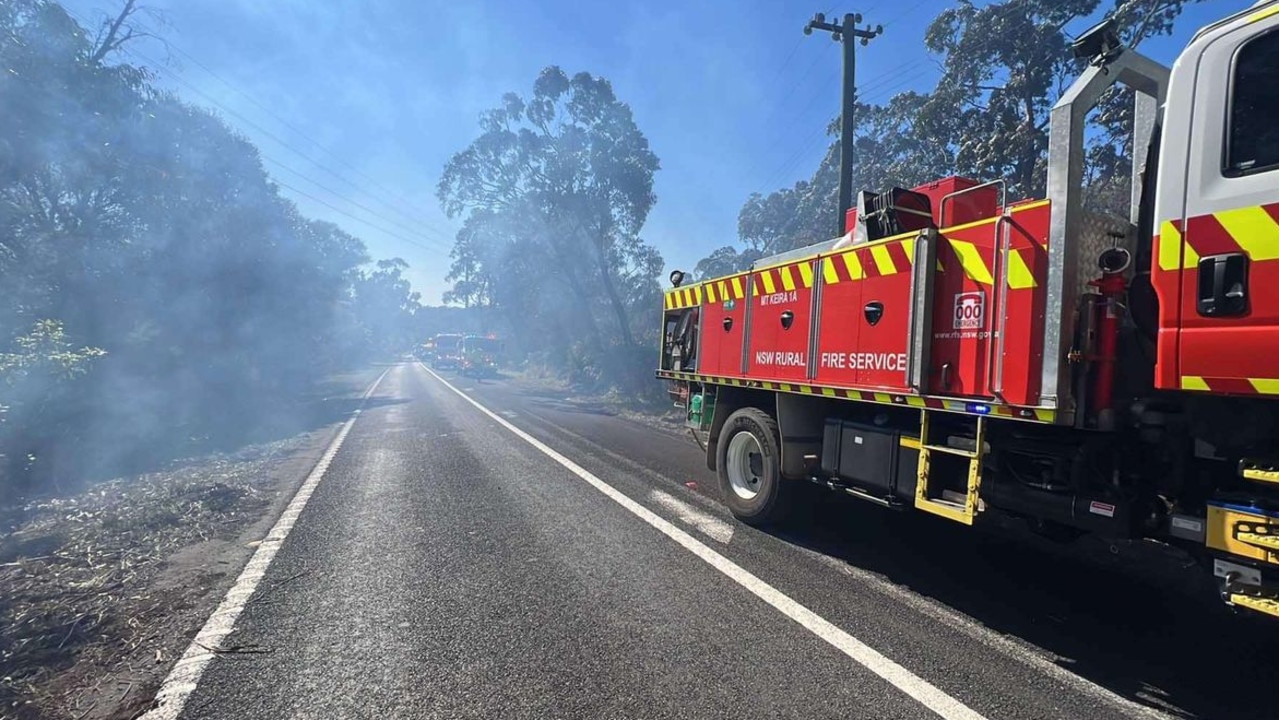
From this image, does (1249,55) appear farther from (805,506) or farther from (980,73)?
(980,73)

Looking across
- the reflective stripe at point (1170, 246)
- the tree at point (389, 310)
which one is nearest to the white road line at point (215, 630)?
the reflective stripe at point (1170, 246)

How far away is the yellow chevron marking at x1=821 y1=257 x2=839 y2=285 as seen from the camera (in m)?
4.82

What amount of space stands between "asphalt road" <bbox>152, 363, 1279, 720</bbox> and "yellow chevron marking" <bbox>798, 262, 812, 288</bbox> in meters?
2.14

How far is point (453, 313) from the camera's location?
133 meters

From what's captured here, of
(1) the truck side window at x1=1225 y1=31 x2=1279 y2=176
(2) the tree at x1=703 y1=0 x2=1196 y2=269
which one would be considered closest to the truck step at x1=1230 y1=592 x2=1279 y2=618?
(1) the truck side window at x1=1225 y1=31 x2=1279 y2=176

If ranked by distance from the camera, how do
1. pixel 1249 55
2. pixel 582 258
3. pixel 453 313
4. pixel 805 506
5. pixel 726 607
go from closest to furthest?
pixel 1249 55 → pixel 726 607 → pixel 805 506 → pixel 582 258 → pixel 453 313

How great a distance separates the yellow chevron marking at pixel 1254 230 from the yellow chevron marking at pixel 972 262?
3.48 ft

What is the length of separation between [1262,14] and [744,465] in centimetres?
451

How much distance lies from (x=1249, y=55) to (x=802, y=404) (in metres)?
Result: 3.34

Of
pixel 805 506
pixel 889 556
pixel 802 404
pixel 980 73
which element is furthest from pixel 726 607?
pixel 980 73

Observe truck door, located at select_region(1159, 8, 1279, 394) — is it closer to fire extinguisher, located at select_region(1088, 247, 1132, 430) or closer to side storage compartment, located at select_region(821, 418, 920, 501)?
fire extinguisher, located at select_region(1088, 247, 1132, 430)

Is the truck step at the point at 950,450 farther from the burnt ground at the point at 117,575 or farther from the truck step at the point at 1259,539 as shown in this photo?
the burnt ground at the point at 117,575

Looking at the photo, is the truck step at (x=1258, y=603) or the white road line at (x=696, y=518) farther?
the white road line at (x=696, y=518)

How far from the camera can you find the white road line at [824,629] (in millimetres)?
2691
